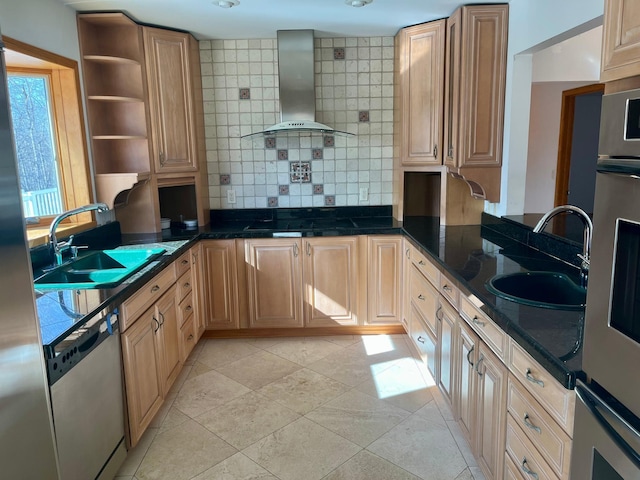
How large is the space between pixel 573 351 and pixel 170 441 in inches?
73.0

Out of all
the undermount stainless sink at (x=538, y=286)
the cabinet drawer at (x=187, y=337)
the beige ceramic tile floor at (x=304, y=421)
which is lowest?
the beige ceramic tile floor at (x=304, y=421)

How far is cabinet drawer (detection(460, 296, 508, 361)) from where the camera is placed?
5.04 ft

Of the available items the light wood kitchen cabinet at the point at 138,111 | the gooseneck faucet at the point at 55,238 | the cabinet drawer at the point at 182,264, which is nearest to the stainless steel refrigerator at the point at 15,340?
the gooseneck faucet at the point at 55,238

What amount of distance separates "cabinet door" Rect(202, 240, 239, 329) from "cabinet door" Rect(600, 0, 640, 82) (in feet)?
8.46

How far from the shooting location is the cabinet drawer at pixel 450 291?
2.02 metres

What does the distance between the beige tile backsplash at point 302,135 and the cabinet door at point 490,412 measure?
212 centimetres

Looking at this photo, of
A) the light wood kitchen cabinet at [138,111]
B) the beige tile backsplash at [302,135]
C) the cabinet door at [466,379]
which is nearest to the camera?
the cabinet door at [466,379]

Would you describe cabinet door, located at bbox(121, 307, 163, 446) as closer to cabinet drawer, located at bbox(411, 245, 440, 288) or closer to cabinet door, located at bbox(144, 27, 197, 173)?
cabinet door, located at bbox(144, 27, 197, 173)

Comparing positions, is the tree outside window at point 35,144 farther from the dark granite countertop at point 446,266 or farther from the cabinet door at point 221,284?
the cabinet door at point 221,284

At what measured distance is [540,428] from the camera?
1.29m

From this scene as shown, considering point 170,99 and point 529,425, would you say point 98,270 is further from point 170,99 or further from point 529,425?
point 529,425

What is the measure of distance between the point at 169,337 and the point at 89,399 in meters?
0.86

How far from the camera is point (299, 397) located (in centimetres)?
257

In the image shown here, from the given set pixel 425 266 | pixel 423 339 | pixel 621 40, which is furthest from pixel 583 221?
pixel 423 339
